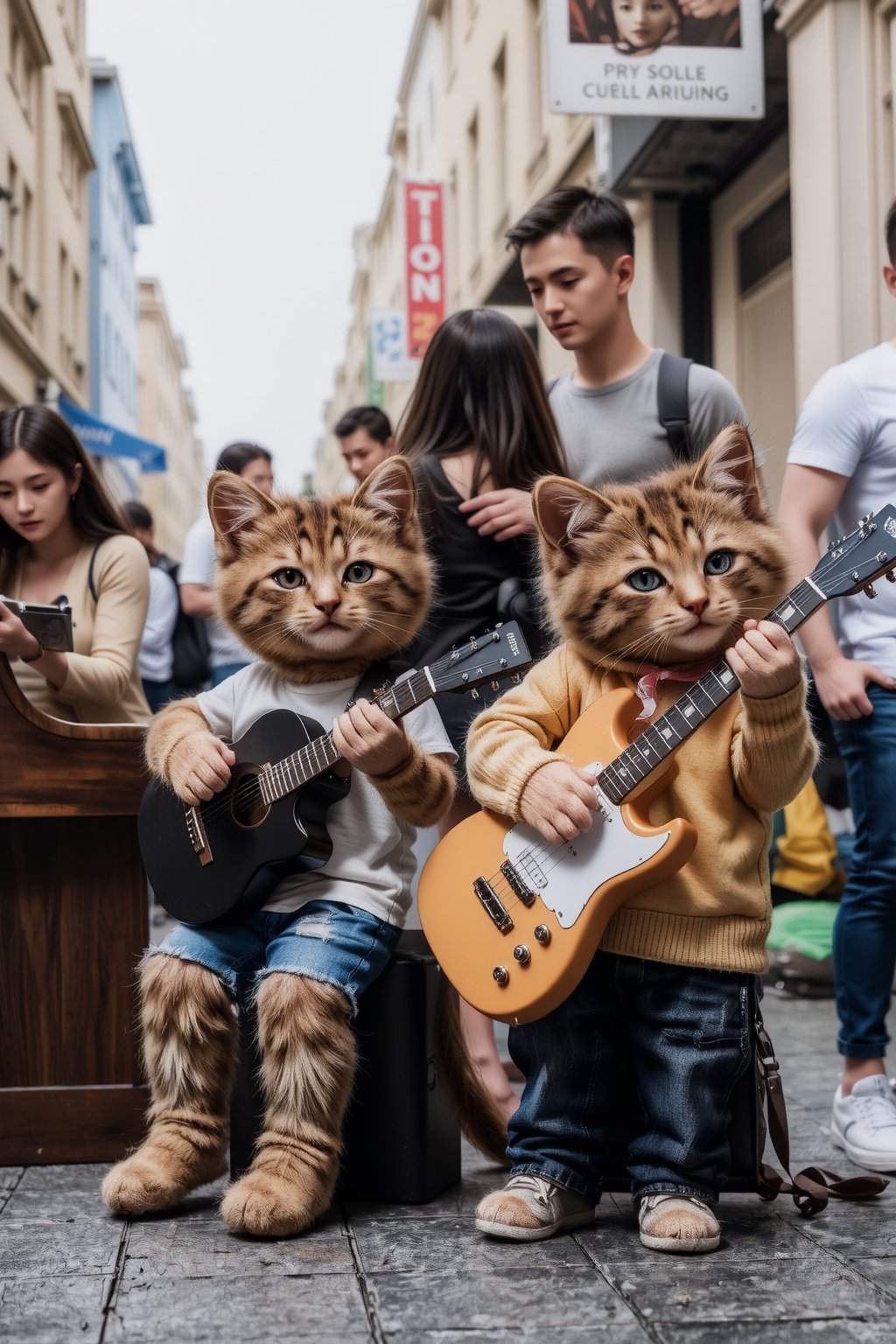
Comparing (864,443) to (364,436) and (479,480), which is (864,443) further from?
(364,436)

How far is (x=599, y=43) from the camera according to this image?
7.16m

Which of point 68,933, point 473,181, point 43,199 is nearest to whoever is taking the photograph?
point 68,933

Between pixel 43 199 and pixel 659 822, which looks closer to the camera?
pixel 659 822

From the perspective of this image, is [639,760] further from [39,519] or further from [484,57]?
[484,57]

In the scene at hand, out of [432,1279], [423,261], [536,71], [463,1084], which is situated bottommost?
[432,1279]

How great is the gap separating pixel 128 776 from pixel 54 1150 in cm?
84

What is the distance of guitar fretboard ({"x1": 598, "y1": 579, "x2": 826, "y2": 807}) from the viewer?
2.48m

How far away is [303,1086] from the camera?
8.77ft

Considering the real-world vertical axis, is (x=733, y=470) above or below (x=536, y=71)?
below

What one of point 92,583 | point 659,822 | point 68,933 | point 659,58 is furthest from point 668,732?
point 659,58

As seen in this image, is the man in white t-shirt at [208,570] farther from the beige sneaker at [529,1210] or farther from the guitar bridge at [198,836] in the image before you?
the beige sneaker at [529,1210]

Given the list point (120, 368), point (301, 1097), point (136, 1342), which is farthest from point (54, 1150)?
point (120, 368)

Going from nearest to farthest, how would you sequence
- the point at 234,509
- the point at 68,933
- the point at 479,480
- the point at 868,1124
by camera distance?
the point at 234,509
the point at 868,1124
the point at 68,933
the point at 479,480

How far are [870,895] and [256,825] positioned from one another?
56.4 inches
